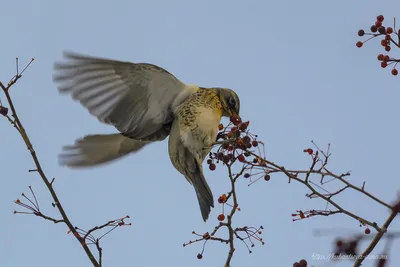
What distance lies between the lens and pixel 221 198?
456 centimetres

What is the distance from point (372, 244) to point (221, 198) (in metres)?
1.40

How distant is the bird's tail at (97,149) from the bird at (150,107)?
0.01m

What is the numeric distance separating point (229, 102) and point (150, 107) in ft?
2.61

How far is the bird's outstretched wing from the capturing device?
6.23m

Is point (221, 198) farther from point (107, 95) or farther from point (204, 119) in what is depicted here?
point (107, 95)

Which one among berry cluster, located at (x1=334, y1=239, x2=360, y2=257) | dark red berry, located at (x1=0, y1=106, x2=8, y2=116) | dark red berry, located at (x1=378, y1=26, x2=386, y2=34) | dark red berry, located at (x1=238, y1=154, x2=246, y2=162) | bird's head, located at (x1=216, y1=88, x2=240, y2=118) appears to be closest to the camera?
berry cluster, located at (x1=334, y1=239, x2=360, y2=257)

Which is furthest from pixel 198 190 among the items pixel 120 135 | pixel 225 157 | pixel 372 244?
pixel 372 244

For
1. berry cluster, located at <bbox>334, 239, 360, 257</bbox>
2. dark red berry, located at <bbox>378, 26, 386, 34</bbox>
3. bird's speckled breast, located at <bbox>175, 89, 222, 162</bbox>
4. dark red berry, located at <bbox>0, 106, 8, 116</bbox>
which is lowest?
berry cluster, located at <bbox>334, 239, 360, 257</bbox>

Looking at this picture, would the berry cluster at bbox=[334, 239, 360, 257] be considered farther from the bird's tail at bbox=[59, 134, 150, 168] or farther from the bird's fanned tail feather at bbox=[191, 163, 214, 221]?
the bird's tail at bbox=[59, 134, 150, 168]

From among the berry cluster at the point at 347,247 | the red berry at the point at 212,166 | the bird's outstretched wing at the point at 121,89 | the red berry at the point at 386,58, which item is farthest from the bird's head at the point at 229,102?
the berry cluster at the point at 347,247

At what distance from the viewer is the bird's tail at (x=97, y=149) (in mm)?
6820

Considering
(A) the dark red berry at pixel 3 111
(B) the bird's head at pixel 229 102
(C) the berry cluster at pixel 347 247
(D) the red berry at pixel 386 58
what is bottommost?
(C) the berry cluster at pixel 347 247

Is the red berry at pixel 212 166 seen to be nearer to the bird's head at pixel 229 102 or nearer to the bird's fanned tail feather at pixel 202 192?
the bird's fanned tail feather at pixel 202 192

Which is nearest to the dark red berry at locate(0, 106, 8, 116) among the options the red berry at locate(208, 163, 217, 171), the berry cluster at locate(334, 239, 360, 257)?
the red berry at locate(208, 163, 217, 171)
